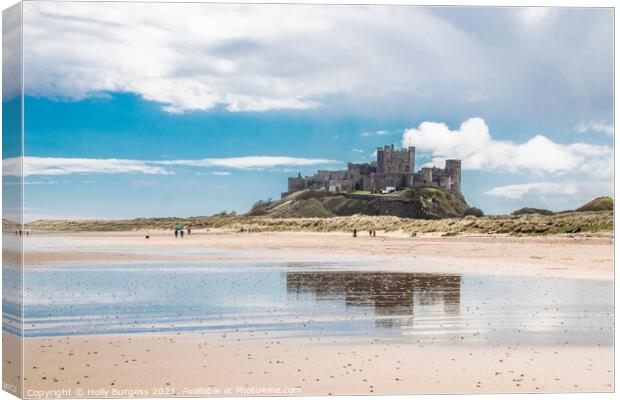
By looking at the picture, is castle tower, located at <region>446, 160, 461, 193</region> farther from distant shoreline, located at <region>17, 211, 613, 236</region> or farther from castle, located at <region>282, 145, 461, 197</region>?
distant shoreline, located at <region>17, 211, 613, 236</region>

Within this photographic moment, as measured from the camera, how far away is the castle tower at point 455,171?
11758 millimetres

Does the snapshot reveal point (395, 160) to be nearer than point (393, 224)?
Yes

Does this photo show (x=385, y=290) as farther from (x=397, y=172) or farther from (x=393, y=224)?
(x=393, y=224)

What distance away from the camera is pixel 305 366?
25.7 feet

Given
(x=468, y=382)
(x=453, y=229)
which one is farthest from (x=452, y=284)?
(x=453, y=229)

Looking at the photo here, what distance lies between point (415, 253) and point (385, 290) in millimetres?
9485

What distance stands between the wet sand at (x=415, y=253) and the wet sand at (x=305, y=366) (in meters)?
3.17

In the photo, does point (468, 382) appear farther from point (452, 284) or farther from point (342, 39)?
point (452, 284)

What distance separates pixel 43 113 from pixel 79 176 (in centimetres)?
170

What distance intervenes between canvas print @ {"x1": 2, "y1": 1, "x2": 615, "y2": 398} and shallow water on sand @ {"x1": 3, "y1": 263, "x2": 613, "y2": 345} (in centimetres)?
7

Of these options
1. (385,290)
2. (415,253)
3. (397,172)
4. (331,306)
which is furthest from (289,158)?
(415,253)

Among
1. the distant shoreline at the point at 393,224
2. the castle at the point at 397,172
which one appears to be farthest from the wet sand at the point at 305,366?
the castle at the point at 397,172

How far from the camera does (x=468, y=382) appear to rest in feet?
25.3

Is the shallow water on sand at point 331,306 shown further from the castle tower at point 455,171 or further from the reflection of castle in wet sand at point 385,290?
the castle tower at point 455,171
